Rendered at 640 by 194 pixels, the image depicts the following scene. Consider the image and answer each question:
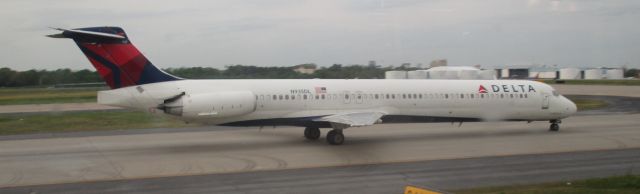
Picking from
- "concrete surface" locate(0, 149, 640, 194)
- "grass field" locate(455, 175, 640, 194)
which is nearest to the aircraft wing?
"concrete surface" locate(0, 149, 640, 194)

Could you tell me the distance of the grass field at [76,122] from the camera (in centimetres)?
2869

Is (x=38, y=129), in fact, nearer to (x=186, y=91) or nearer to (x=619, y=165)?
(x=186, y=91)

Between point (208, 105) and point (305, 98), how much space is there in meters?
3.98

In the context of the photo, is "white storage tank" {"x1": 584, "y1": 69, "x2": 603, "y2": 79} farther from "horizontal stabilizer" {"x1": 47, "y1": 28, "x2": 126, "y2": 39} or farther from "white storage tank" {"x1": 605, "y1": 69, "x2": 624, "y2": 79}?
"horizontal stabilizer" {"x1": 47, "y1": 28, "x2": 126, "y2": 39}

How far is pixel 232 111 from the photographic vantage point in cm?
2062

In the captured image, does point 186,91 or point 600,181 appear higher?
point 186,91

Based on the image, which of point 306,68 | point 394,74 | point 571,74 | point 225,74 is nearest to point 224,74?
point 225,74

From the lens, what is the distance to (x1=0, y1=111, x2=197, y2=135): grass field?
28.7 metres

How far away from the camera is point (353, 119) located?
2119cm

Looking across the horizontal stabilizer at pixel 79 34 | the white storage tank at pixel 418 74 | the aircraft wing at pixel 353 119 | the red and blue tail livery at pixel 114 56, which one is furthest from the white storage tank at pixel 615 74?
the horizontal stabilizer at pixel 79 34

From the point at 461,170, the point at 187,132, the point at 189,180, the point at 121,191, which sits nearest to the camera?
the point at 121,191

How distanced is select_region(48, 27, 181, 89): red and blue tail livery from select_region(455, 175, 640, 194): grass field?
38.8 ft

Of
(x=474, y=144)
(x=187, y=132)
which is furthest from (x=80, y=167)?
(x=474, y=144)

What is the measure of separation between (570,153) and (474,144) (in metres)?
3.53
